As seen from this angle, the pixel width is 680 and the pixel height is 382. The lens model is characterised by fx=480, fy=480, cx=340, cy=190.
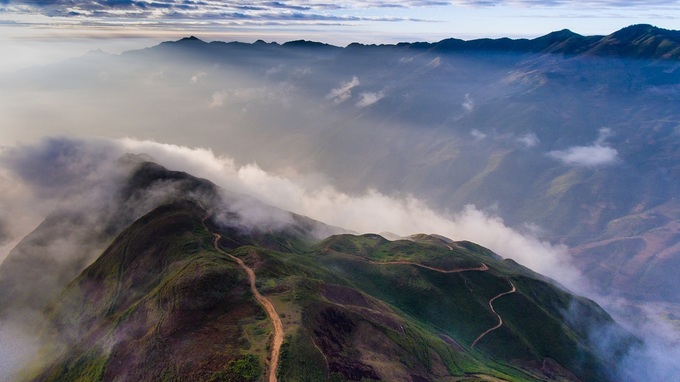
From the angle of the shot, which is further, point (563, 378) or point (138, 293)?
point (563, 378)

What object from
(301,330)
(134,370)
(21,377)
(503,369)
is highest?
(301,330)

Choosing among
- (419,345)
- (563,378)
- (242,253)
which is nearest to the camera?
(419,345)

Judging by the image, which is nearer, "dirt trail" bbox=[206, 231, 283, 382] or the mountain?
"dirt trail" bbox=[206, 231, 283, 382]

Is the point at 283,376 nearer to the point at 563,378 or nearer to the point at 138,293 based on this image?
the point at 138,293

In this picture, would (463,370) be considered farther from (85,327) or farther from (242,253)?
(85,327)

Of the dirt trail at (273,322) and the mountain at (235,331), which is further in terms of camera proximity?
the mountain at (235,331)

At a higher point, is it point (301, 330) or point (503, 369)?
point (301, 330)

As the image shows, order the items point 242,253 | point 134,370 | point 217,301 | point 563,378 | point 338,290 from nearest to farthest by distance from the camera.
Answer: point 134,370, point 217,301, point 338,290, point 242,253, point 563,378

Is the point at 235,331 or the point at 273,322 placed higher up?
the point at 273,322

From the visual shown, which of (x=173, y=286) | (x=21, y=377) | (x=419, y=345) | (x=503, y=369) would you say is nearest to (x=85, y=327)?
(x=21, y=377)

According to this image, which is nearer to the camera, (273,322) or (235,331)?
(235,331)
